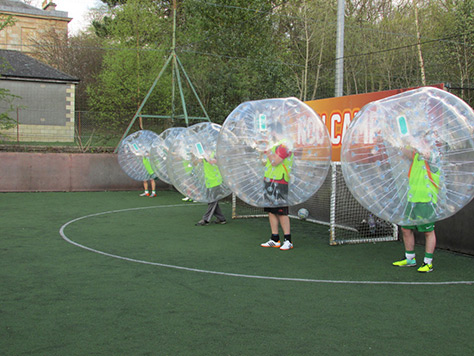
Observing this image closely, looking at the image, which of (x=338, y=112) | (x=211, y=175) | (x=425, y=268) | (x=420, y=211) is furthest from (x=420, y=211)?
(x=338, y=112)

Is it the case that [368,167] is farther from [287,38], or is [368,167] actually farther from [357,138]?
[287,38]

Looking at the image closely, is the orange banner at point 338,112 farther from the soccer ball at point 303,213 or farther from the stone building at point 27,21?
the stone building at point 27,21

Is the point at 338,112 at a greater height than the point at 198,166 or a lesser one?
greater

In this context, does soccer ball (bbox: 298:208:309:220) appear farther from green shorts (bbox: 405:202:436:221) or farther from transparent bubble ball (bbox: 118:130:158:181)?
transparent bubble ball (bbox: 118:130:158:181)

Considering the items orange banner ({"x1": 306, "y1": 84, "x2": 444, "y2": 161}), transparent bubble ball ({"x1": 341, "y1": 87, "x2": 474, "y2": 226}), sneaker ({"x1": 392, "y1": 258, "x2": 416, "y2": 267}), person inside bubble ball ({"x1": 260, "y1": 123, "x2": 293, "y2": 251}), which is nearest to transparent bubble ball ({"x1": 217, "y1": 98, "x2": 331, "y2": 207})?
person inside bubble ball ({"x1": 260, "y1": 123, "x2": 293, "y2": 251})

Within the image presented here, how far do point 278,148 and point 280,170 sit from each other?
0.32m

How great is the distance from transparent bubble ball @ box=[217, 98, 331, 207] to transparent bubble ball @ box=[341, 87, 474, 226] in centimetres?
110

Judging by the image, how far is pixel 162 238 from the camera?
358 inches

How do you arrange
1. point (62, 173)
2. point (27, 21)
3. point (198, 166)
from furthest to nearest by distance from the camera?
point (27, 21) → point (62, 173) → point (198, 166)

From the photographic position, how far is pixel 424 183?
6125mm

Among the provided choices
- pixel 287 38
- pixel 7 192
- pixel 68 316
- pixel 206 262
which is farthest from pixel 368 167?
pixel 287 38

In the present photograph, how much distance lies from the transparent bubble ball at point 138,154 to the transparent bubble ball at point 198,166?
487 cm

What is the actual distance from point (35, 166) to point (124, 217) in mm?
7024

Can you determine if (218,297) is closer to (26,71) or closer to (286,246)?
(286,246)
